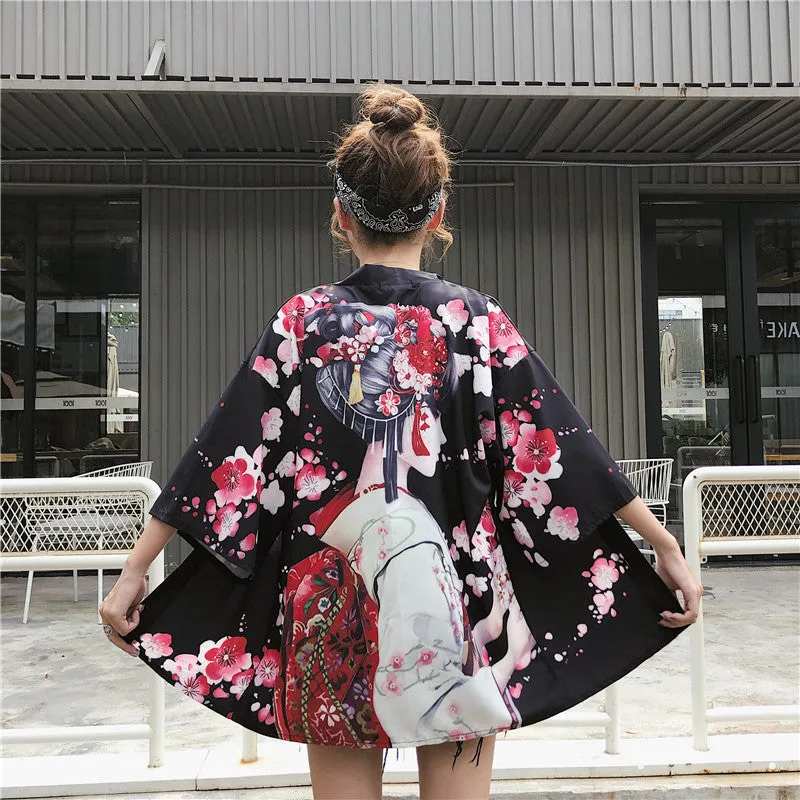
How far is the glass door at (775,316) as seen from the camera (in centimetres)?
661

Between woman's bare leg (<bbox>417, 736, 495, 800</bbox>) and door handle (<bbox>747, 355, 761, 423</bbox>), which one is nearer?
woman's bare leg (<bbox>417, 736, 495, 800</bbox>)

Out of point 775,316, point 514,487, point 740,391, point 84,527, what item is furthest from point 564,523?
point 775,316

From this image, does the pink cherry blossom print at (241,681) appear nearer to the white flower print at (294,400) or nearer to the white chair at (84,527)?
the white flower print at (294,400)

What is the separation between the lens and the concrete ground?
2.86 metres

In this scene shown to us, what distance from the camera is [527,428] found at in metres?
1.22

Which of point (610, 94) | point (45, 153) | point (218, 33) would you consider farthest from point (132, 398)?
point (610, 94)

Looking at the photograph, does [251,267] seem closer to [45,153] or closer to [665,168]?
[45,153]

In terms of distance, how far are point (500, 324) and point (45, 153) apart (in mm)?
6141

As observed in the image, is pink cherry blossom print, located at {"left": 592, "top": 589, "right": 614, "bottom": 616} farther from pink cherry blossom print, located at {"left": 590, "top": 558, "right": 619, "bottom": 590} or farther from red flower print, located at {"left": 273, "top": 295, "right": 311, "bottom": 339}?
red flower print, located at {"left": 273, "top": 295, "right": 311, "bottom": 339}

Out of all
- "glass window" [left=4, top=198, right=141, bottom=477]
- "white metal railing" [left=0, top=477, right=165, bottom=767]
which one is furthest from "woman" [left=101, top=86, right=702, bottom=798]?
"glass window" [left=4, top=198, right=141, bottom=477]

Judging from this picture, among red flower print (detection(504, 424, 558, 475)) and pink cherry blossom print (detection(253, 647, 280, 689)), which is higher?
red flower print (detection(504, 424, 558, 475))

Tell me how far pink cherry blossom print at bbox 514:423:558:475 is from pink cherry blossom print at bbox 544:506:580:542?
7 centimetres

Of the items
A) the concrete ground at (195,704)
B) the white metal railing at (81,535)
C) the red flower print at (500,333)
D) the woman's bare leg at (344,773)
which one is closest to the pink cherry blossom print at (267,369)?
the red flower print at (500,333)

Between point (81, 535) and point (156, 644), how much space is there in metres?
1.50
